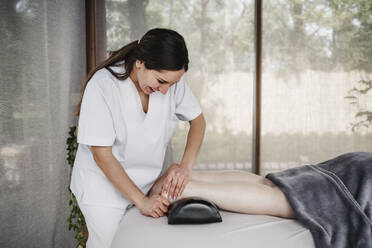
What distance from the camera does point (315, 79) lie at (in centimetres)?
251

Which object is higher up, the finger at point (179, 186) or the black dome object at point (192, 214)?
the finger at point (179, 186)

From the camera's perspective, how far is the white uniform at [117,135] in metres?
1.07

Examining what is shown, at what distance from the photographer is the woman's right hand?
102 centimetres

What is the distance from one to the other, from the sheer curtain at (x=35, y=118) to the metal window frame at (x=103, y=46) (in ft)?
1.06

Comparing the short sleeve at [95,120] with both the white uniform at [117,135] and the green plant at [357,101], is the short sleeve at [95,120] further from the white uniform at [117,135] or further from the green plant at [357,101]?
the green plant at [357,101]

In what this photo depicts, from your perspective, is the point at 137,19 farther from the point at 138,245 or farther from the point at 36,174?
the point at 138,245

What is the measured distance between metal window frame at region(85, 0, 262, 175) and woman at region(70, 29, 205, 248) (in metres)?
1.15

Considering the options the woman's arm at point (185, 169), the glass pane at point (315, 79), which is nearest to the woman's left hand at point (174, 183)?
the woman's arm at point (185, 169)

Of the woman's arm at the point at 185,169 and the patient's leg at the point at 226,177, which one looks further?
the patient's leg at the point at 226,177

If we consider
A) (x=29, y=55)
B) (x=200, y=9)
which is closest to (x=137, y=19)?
(x=200, y=9)

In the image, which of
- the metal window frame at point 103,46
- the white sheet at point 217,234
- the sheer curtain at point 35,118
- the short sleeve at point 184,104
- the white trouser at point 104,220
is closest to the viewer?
the white sheet at point 217,234

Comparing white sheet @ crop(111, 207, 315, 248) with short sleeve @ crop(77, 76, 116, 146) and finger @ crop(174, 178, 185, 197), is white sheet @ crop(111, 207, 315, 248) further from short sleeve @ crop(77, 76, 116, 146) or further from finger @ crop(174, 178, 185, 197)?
short sleeve @ crop(77, 76, 116, 146)

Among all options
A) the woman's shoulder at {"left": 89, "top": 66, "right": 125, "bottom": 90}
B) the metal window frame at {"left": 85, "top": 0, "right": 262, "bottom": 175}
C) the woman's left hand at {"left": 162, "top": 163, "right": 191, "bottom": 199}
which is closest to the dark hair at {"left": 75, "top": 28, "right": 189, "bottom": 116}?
the woman's shoulder at {"left": 89, "top": 66, "right": 125, "bottom": 90}

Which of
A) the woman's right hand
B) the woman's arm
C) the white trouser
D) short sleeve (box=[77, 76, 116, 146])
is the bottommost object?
the white trouser
